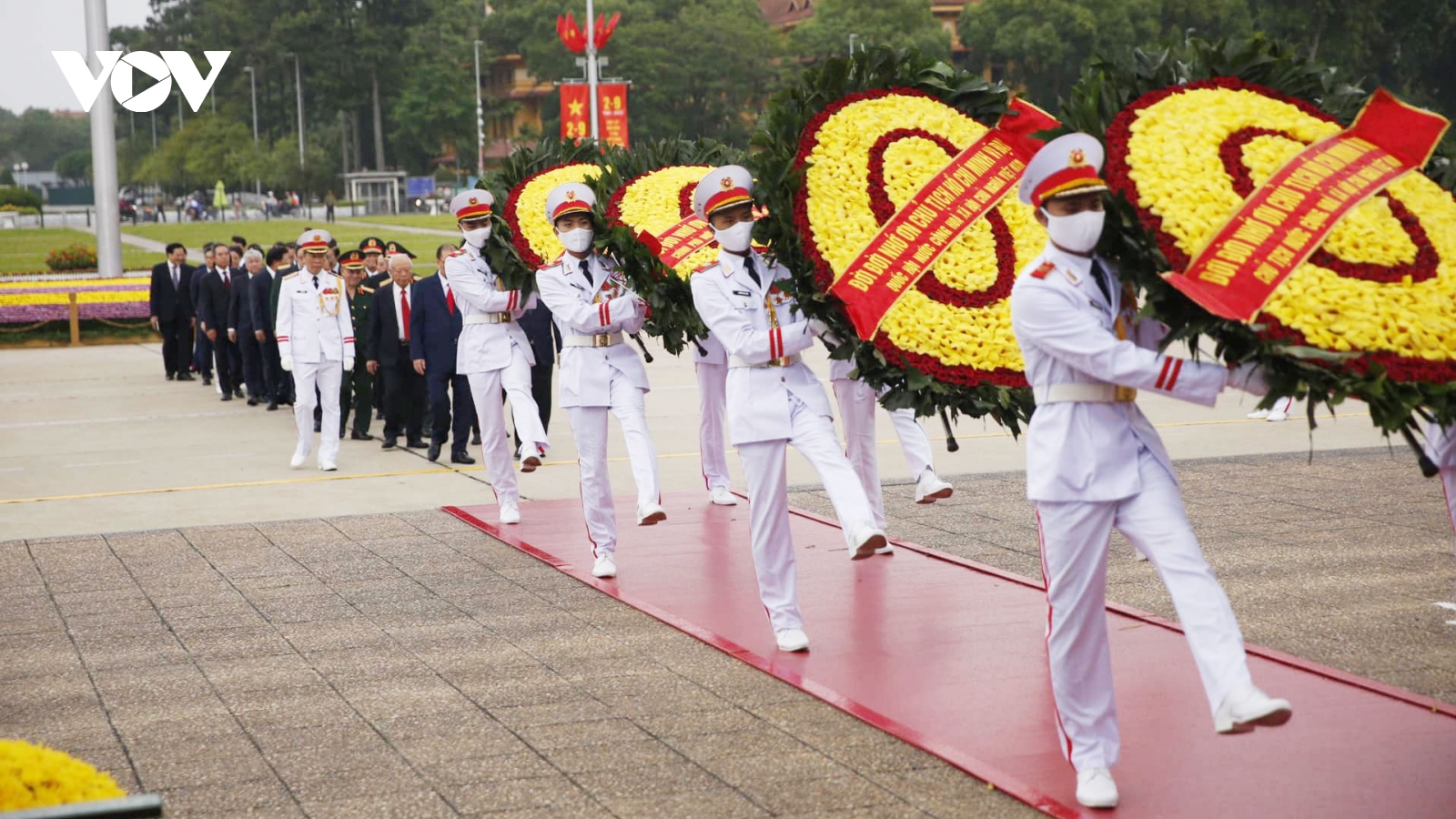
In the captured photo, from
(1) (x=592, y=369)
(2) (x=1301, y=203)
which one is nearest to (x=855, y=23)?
(1) (x=592, y=369)

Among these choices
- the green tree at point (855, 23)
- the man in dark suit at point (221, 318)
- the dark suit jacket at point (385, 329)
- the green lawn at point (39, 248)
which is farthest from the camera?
the green tree at point (855, 23)

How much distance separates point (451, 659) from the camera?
24.9ft

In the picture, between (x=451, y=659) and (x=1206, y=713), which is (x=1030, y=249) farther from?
(x=451, y=659)

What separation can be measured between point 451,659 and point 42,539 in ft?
15.0

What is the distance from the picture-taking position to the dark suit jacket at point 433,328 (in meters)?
14.4

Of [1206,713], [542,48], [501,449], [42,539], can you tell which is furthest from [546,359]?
[542,48]

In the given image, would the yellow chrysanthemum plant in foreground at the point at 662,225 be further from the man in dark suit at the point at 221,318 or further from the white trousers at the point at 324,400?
the man in dark suit at the point at 221,318

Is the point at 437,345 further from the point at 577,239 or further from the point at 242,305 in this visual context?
the point at 242,305

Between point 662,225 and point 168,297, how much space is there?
593 inches

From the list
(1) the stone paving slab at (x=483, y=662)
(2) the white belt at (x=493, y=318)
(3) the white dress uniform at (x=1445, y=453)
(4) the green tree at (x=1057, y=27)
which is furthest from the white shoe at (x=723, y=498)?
(4) the green tree at (x=1057, y=27)

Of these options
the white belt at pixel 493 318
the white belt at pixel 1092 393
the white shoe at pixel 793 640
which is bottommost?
the white shoe at pixel 793 640

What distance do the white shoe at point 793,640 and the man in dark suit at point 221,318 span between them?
13.8 metres

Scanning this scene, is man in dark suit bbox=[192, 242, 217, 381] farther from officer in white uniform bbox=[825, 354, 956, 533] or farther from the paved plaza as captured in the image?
officer in white uniform bbox=[825, 354, 956, 533]

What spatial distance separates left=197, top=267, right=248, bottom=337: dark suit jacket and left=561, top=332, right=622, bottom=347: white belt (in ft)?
39.1
